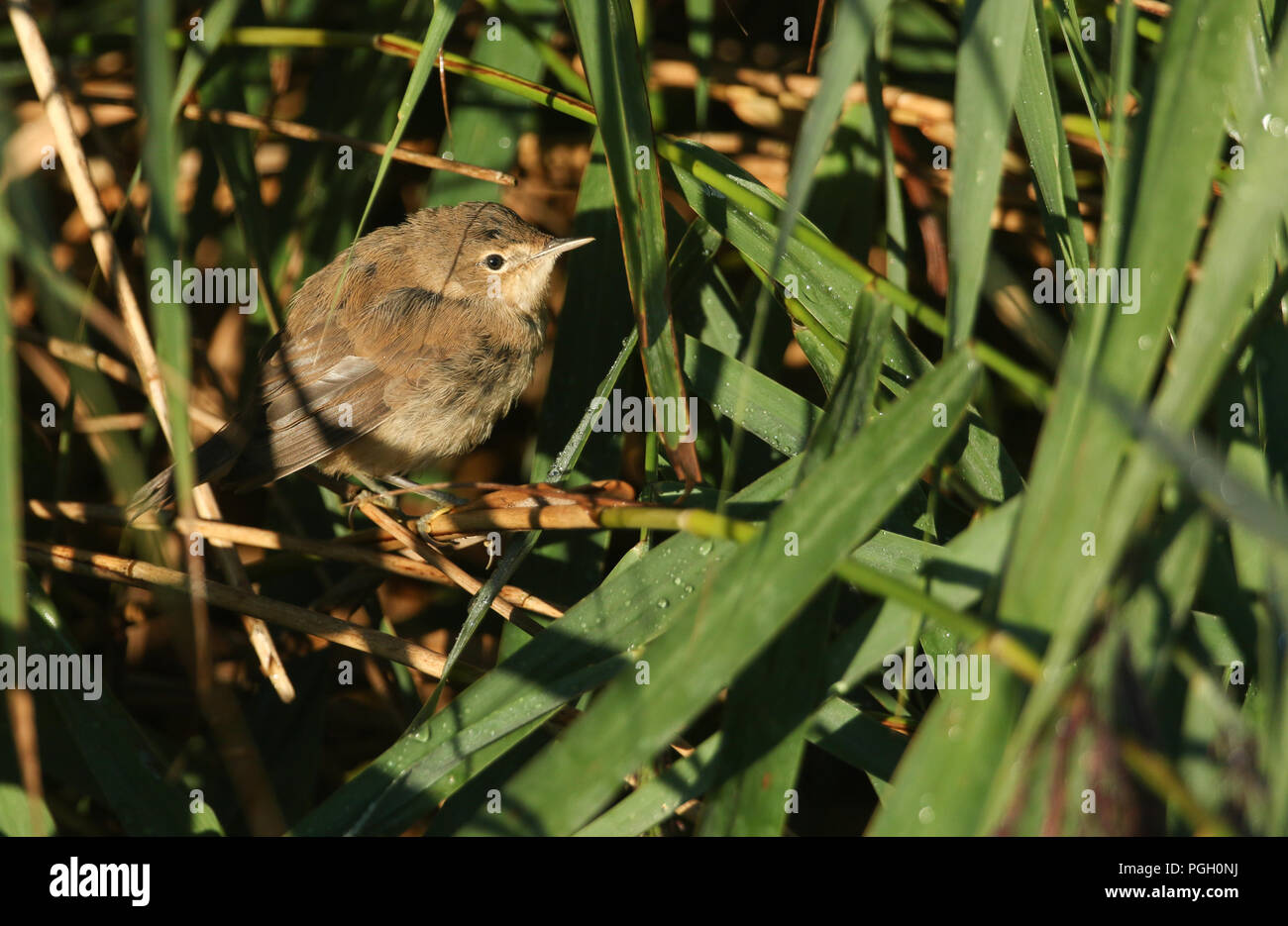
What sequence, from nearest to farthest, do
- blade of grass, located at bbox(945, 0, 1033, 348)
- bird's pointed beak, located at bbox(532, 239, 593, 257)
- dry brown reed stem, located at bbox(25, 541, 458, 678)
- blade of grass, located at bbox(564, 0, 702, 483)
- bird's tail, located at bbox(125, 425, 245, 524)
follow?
blade of grass, located at bbox(945, 0, 1033, 348) < blade of grass, located at bbox(564, 0, 702, 483) < dry brown reed stem, located at bbox(25, 541, 458, 678) < bird's tail, located at bbox(125, 425, 245, 524) < bird's pointed beak, located at bbox(532, 239, 593, 257)

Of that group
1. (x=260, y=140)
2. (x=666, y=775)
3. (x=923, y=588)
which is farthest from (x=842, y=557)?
(x=260, y=140)

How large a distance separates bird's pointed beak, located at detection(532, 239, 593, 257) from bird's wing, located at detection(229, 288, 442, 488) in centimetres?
42

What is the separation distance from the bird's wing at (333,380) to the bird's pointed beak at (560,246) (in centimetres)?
42

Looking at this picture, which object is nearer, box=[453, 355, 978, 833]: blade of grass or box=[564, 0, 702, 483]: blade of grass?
box=[453, 355, 978, 833]: blade of grass

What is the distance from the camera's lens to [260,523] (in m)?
3.75

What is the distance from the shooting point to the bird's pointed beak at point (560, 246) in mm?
2961

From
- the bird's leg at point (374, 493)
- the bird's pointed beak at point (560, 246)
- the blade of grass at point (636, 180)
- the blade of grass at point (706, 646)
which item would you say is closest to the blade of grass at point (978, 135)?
the blade of grass at point (706, 646)

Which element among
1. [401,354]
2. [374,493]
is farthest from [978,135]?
[374,493]

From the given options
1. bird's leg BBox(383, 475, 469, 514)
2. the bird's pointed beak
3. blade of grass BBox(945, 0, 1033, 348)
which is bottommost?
bird's leg BBox(383, 475, 469, 514)

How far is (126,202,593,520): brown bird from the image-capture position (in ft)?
10.1

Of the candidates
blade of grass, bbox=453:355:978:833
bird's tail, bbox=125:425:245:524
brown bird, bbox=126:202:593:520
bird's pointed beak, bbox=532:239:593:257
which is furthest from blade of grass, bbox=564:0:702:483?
bird's tail, bbox=125:425:245:524

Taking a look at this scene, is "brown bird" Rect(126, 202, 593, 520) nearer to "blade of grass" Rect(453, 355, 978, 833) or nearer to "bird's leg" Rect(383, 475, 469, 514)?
"bird's leg" Rect(383, 475, 469, 514)

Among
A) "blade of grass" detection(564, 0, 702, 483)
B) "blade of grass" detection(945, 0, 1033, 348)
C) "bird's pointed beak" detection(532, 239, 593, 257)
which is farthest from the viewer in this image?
"bird's pointed beak" detection(532, 239, 593, 257)
